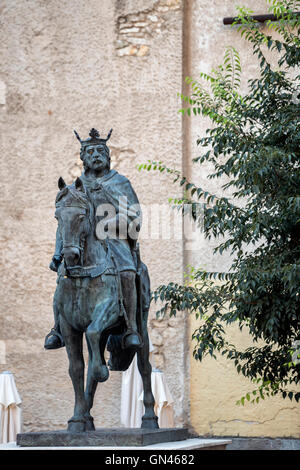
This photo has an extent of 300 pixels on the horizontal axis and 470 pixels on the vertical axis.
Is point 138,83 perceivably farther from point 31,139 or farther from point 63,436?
point 63,436

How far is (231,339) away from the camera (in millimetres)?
10812

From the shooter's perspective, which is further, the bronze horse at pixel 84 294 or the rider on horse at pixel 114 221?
the rider on horse at pixel 114 221

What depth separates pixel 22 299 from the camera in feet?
37.6

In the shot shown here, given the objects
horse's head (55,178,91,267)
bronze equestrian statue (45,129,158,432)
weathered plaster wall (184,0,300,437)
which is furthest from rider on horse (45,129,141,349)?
weathered plaster wall (184,0,300,437)

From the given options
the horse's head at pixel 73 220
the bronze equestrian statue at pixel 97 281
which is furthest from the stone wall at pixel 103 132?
the horse's head at pixel 73 220

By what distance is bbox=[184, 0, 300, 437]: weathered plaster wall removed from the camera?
35.1 feet

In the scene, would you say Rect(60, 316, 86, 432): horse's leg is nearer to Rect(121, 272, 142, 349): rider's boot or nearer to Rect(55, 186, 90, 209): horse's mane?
Rect(121, 272, 142, 349): rider's boot

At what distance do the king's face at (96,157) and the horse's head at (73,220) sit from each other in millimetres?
512

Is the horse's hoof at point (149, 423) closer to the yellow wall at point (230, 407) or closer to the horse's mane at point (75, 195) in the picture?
the horse's mane at point (75, 195)

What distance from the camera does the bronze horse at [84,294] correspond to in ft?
19.0

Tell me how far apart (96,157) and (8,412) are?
437 centimetres

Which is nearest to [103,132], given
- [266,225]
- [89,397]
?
[266,225]

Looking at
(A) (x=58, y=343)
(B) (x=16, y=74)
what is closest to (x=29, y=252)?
(B) (x=16, y=74)
